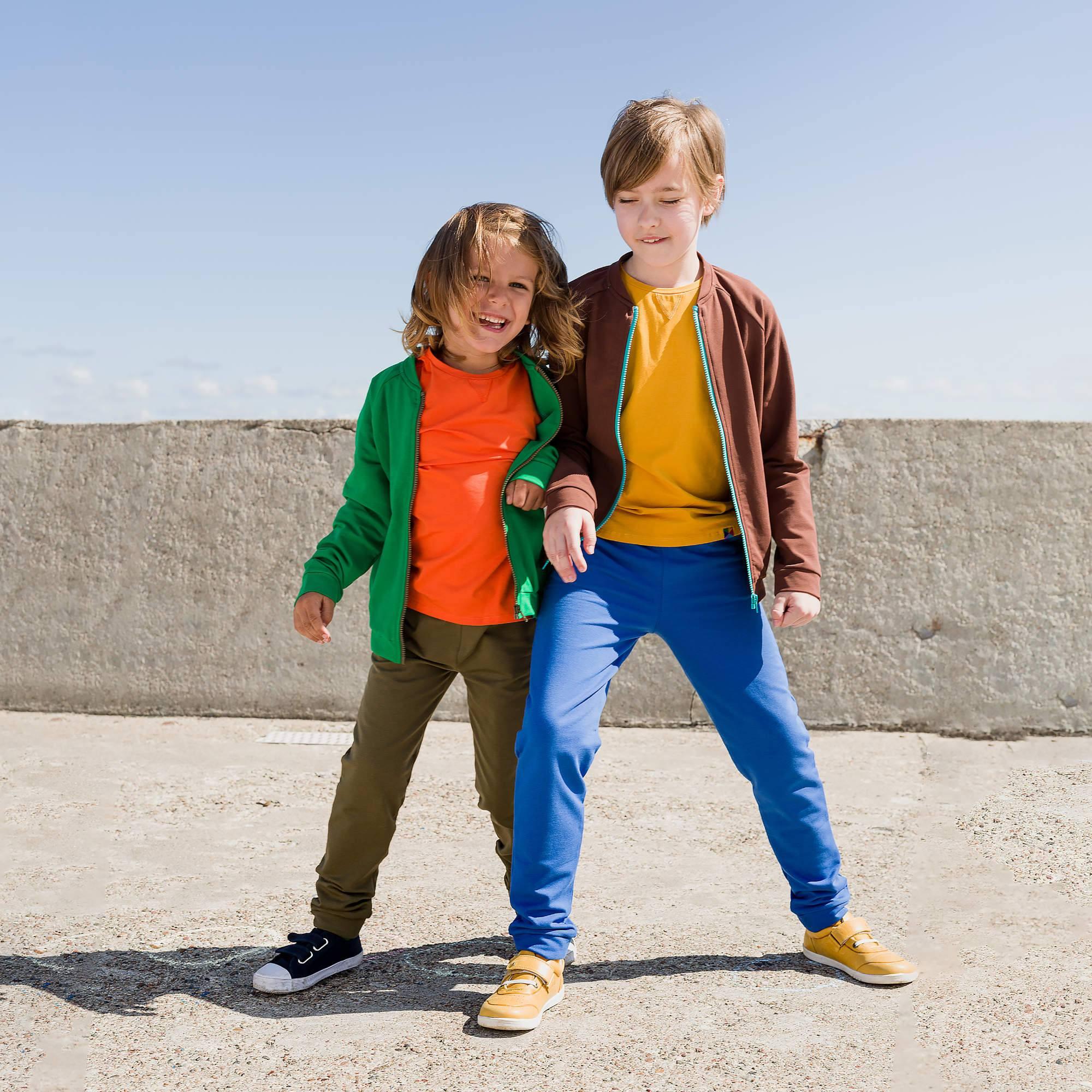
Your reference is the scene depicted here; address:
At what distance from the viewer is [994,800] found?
12.0 feet

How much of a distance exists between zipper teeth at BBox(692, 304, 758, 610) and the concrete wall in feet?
7.41

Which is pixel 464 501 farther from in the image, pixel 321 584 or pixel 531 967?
pixel 531 967

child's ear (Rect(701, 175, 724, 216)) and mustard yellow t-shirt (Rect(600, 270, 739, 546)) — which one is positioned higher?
child's ear (Rect(701, 175, 724, 216))

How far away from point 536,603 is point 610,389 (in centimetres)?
46

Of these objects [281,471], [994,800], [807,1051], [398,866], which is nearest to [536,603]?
[807,1051]

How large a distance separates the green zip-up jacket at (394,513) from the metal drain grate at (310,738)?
2.07 m

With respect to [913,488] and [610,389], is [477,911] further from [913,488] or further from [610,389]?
[913,488]

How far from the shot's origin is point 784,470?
2.39 m

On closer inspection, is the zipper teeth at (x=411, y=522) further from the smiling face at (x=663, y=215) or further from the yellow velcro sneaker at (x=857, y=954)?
the yellow velcro sneaker at (x=857, y=954)

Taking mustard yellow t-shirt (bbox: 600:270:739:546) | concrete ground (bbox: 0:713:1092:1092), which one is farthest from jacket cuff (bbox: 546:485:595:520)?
concrete ground (bbox: 0:713:1092:1092)

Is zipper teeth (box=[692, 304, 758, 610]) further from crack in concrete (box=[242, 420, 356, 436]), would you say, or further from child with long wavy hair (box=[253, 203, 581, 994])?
crack in concrete (box=[242, 420, 356, 436])

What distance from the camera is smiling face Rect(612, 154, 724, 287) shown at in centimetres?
221

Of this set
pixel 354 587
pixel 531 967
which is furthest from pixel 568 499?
pixel 354 587

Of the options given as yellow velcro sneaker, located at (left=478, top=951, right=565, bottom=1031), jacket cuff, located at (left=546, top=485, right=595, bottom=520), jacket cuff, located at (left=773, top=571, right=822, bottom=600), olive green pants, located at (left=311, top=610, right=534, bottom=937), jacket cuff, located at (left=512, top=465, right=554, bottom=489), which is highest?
jacket cuff, located at (left=512, top=465, right=554, bottom=489)
